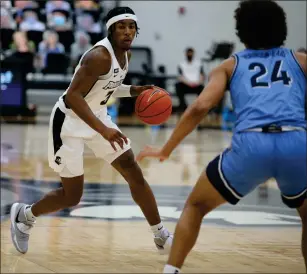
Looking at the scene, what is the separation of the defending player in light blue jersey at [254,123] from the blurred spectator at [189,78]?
14.3 metres

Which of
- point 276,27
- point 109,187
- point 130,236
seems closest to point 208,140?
point 109,187

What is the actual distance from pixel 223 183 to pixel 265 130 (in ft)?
1.06

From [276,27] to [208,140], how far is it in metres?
11.1

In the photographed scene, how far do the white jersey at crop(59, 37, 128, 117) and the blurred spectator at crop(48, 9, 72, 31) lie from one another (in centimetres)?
1319

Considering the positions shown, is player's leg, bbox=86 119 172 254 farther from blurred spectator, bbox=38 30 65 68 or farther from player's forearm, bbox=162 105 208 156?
blurred spectator, bbox=38 30 65 68

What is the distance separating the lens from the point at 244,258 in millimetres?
5582

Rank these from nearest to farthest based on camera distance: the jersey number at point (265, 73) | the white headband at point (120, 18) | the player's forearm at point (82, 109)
A: the jersey number at point (265, 73)
the player's forearm at point (82, 109)
the white headband at point (120, 18)

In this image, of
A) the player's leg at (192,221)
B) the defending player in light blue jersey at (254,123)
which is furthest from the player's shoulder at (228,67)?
the player's leg at (192,221)

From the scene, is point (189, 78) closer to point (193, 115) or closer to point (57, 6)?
point (57, 6)

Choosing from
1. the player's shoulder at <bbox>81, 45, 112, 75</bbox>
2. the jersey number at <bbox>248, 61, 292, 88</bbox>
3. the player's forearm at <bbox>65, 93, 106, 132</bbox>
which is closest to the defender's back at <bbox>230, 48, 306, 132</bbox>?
the jersey number at <bbox>248, 61, 292, 88</bbox>

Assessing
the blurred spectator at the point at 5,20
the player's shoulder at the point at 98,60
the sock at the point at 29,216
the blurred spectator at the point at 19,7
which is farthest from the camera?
the blurred spectator at the point at 19,7

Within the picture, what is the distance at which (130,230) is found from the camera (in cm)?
658

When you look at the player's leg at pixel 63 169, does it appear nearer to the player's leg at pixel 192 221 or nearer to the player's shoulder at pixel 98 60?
the player's shoulder at pixel 98 60

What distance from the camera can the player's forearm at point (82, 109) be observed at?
4.93m
